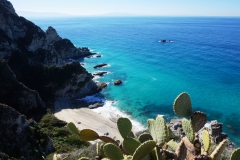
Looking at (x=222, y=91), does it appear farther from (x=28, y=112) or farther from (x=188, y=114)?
(x=188, y=114)

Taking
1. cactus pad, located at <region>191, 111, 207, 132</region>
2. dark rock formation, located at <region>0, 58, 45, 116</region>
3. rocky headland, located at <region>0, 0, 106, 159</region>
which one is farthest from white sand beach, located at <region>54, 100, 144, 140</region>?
cactus pad, located at <region>191, 111, 207, 132</region>

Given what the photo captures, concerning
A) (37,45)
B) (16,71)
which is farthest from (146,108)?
(37,45)

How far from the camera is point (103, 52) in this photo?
90.6 m

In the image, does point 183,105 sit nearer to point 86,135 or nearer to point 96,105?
point 86,135

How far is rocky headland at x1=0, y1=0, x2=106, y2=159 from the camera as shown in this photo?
22.1 m

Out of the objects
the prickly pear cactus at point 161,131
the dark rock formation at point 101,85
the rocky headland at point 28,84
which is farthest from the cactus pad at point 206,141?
the dark rock formation at point 101,85

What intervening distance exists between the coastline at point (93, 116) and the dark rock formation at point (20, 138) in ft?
37.3

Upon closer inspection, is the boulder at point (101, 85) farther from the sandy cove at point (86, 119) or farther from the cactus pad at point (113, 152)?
the cactus pad at point (113, 152)

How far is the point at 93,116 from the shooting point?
38625mm

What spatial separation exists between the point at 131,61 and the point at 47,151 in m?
55.3

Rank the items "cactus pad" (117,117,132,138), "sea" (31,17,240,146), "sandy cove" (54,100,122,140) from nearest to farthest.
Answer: "cactus pad" (117,117,132,138) < "sandy cove" (54,100,122,140) < "sea" (31,17,240,146)

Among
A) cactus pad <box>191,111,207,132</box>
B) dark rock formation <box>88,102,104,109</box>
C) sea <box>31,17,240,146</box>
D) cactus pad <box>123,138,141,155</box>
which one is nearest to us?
cactus pad <box>191,111,207,132</box>

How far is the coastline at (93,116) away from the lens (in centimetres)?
3466

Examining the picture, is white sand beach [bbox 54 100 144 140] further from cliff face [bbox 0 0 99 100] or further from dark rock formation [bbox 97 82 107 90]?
dark rock formation [bbox 97 82 107 90]
